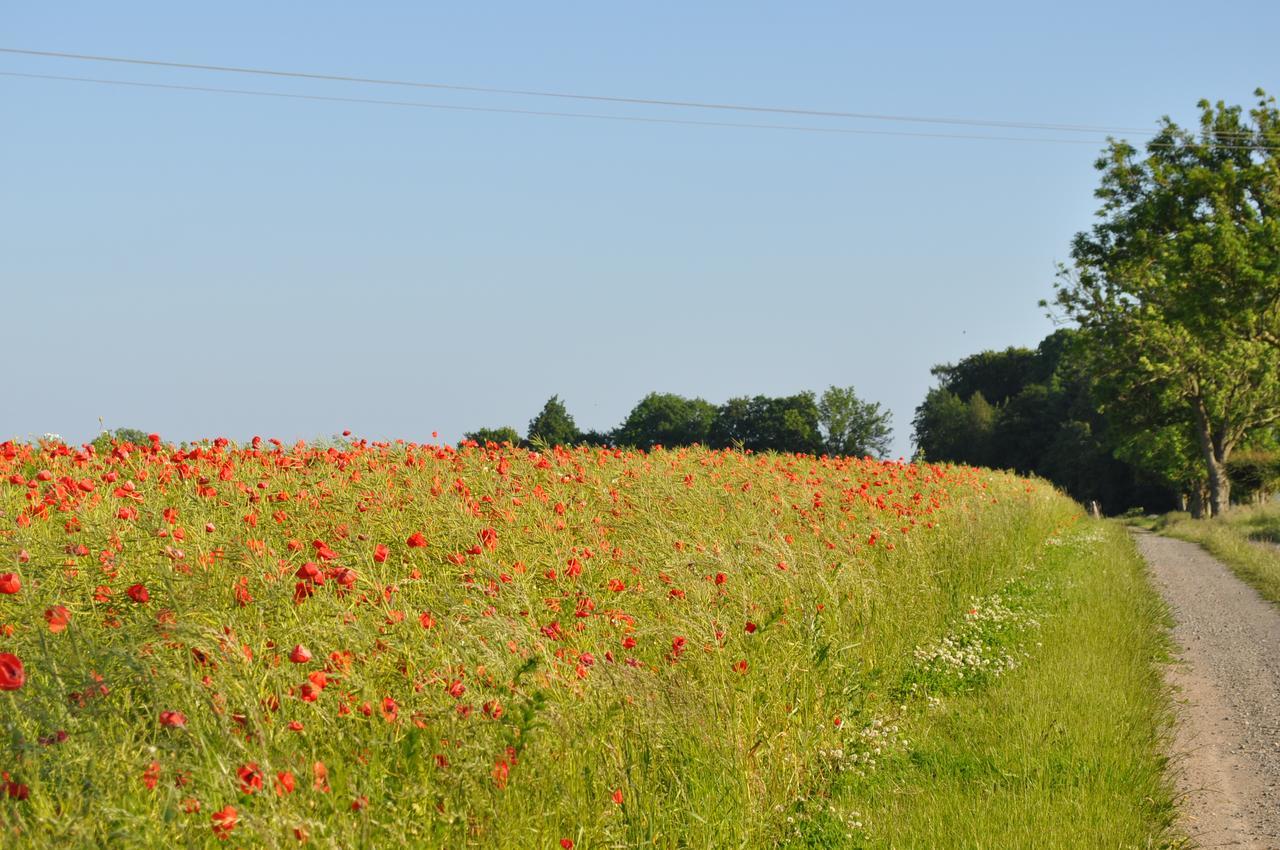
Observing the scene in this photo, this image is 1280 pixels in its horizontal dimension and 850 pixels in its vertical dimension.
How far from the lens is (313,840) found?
11.7 feet

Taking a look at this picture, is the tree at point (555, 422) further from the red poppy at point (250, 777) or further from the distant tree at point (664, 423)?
the red poppy at point (250, 777)

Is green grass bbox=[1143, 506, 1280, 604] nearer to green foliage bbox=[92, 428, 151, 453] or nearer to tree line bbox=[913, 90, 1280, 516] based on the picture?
tree line bbox=[913, 90, 1280, 516]

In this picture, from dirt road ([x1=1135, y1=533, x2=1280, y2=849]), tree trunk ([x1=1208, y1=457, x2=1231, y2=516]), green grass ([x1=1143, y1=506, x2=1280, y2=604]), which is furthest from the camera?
tree trunk ([x1=1208, y1=457, x2=1231, y2=516])

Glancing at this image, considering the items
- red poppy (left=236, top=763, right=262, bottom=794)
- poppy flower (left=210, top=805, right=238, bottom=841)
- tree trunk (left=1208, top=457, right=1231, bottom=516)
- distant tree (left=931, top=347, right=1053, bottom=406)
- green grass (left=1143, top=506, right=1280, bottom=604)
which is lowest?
green grass (left=1143, top=506, right=1280, bottom=604)

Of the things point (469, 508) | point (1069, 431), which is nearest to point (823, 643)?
point (469, 508)

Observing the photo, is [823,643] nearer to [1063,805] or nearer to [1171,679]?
[1063,805]

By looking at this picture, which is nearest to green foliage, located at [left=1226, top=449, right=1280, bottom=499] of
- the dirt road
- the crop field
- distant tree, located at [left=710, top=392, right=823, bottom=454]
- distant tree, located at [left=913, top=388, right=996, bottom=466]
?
distant tree, located at [left=913, top=388, right=996, bottom=466]

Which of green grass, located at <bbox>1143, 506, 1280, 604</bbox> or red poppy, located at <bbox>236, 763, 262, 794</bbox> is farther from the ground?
red poppy, located at <bbox>236, 763, 262, 794</bbox>

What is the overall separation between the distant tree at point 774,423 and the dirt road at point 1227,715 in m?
79.9

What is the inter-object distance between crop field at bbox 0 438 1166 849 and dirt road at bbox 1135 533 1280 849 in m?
0.36

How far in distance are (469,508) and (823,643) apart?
293 centimetres

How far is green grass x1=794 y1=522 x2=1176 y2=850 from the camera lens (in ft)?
18.9

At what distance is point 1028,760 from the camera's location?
6.69 m

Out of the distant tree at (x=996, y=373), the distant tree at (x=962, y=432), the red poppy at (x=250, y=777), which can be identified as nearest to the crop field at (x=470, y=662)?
the red poppy at (x=250, y=777)
